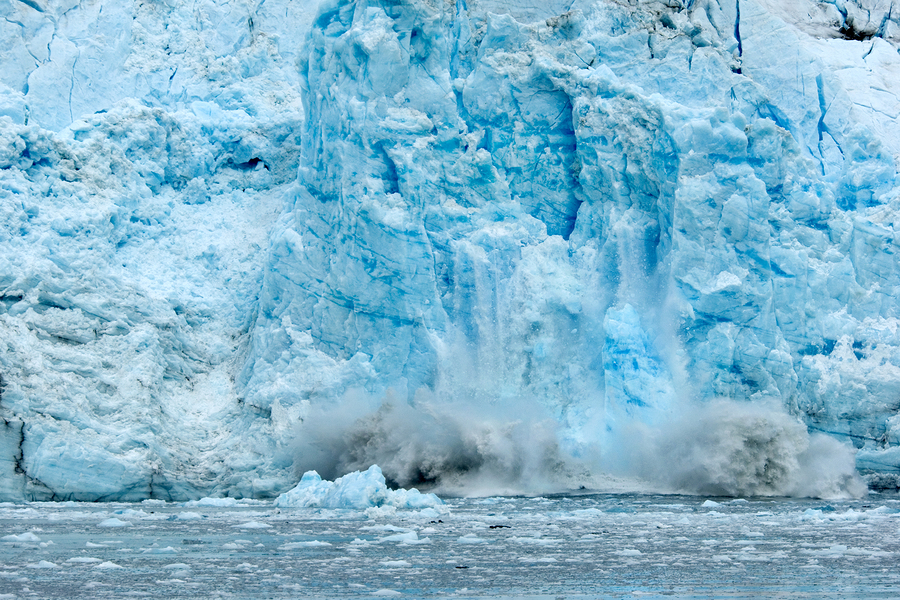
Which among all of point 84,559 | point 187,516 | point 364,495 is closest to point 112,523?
point 187,516

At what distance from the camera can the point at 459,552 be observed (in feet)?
22.3

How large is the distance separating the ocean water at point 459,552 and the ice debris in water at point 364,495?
31 centimetres

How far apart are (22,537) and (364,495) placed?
3.93 metres

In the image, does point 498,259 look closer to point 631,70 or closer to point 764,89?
point 631,70

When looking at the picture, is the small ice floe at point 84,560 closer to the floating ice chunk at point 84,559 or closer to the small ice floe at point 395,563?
the floating ice chunk at point 84,559

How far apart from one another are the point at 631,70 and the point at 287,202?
6202 mm

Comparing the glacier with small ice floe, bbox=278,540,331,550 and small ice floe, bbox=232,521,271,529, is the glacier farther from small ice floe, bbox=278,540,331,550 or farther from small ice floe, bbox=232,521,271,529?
small ice floe, bbox=278,540,331,550

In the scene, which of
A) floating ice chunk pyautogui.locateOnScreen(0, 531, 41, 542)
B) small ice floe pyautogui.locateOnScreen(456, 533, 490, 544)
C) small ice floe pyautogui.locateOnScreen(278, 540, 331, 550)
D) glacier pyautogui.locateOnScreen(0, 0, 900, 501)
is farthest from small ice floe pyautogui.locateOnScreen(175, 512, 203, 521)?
small ice floe pyautogui.locateOnScreen(456, 533, 490, 544)

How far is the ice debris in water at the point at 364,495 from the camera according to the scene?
1064cm

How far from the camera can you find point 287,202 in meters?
15.8

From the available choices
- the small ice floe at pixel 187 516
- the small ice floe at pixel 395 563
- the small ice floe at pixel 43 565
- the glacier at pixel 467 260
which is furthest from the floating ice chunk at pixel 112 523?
the small ice floe at pixel 395 563

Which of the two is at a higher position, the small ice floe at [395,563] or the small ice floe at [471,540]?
the small ice floe at [395,563]

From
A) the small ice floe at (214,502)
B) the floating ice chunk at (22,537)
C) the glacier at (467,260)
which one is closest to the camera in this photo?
the floating ice chunk at (22,537)

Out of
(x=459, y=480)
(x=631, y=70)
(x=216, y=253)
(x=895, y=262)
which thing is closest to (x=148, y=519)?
(x=459, y=480)
